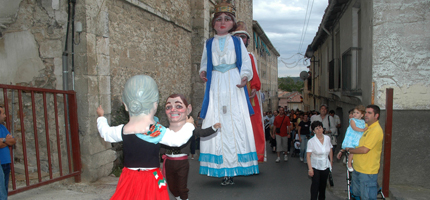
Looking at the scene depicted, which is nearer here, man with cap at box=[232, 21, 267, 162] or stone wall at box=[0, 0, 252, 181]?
stone wall at box=[0, 0, 252, 181]

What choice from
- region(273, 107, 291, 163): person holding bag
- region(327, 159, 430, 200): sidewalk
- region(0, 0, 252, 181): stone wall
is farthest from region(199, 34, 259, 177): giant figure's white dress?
region(273, 107, 291, 163): person holding bag

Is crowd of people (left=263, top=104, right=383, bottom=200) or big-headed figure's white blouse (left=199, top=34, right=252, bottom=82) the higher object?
big-headed figure's white blouse (left=199, top=34, right=252, bottom=82)

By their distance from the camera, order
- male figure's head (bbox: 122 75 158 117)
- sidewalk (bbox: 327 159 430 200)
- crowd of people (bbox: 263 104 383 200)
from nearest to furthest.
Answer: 1. male figure's head (bbox: 122 75 158 117)
2. crowd of people (bbox: 263 104 383 200)
3. sidewalk (bbox: 327 159 430 200)

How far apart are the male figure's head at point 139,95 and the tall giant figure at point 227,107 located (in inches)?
97.5

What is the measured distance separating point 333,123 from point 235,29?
3.62m

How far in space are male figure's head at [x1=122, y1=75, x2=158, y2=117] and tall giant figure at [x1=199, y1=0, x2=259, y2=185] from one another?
8.13ft

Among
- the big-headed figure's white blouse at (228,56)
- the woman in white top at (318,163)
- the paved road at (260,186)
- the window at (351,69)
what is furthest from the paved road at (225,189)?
the window at (351,69)

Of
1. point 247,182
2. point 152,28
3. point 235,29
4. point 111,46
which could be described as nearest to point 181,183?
point 247,182

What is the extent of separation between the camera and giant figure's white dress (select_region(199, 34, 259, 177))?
5070 millimetres

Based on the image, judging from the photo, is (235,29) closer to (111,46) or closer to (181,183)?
(111,46)

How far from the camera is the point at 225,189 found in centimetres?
501

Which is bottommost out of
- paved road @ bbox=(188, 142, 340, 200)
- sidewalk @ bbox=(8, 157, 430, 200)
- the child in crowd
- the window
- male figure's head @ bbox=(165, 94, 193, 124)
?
paved road @ bbox=(188, 142, 340, 200)

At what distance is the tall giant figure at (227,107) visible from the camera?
5.07 metres

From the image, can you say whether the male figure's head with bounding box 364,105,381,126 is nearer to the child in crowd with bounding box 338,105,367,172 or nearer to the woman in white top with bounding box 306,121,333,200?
the child in crowd with bounding box 338,105,367,172
